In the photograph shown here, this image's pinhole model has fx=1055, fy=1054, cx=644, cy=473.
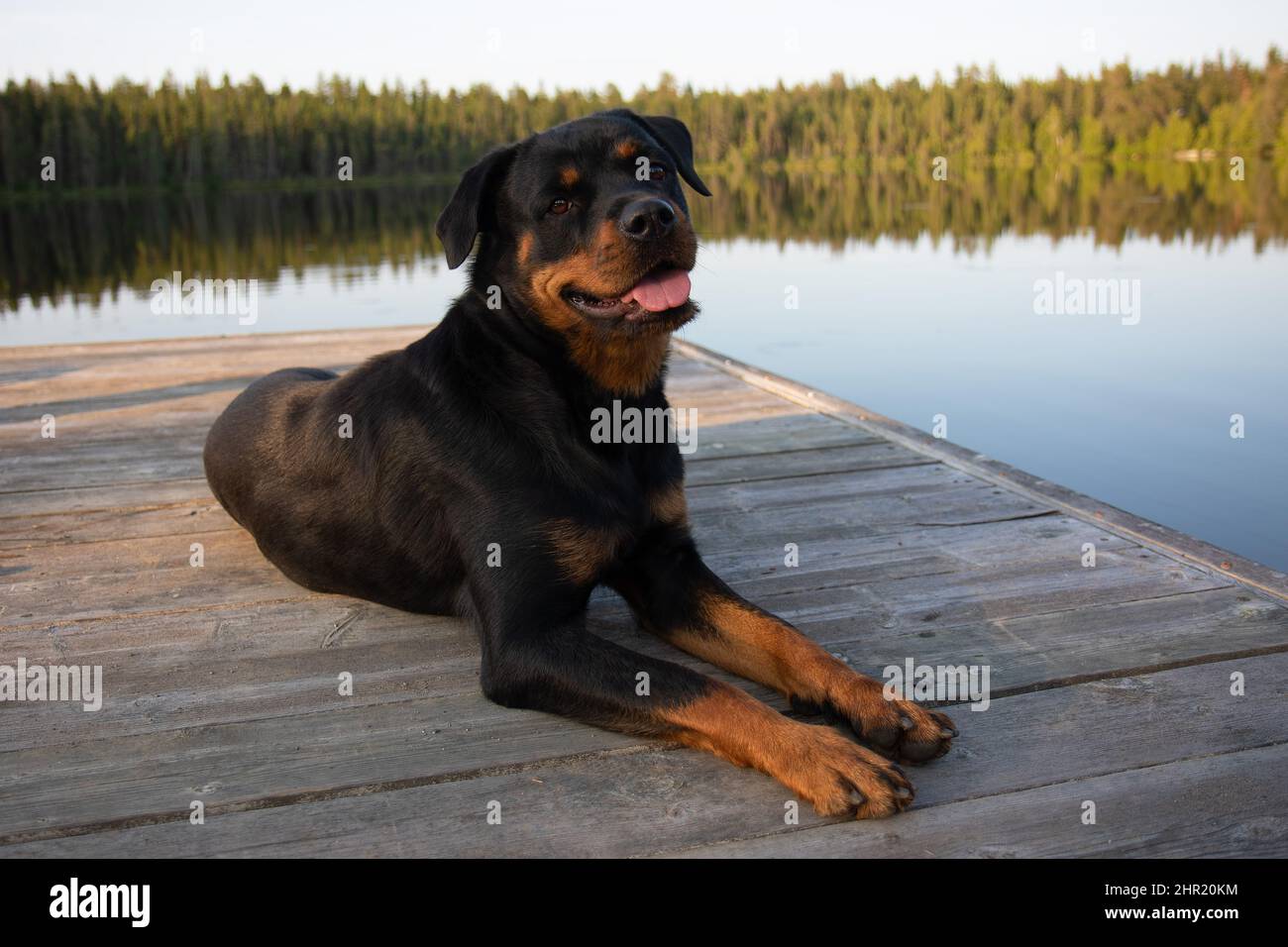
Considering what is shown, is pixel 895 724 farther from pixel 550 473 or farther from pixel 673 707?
pixel 550 473

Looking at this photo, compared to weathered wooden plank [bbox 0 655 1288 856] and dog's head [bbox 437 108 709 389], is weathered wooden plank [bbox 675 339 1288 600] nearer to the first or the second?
weathered wooden plank [bbox 0 655 1288 856]

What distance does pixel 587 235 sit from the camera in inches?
118

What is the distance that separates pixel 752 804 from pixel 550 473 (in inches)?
43.7

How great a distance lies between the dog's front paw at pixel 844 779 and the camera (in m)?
2.16

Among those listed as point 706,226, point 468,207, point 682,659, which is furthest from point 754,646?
point 706,226

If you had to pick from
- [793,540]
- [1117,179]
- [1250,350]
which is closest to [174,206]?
[1117,179]

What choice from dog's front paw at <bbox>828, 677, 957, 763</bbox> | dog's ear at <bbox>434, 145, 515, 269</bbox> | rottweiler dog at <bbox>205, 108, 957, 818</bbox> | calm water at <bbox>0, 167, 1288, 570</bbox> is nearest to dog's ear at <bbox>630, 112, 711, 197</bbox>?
rottweiler dog at <bbox>205, 108, 957, 818</bbox>

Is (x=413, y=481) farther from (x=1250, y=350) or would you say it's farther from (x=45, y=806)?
(x=1250, y=350)

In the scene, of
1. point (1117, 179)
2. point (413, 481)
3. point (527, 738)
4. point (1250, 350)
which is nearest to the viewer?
point (527, 738)

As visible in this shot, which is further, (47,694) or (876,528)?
(876,528)

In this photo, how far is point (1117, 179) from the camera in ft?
163

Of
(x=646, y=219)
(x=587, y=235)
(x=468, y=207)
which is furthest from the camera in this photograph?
(x=468, y=207)
